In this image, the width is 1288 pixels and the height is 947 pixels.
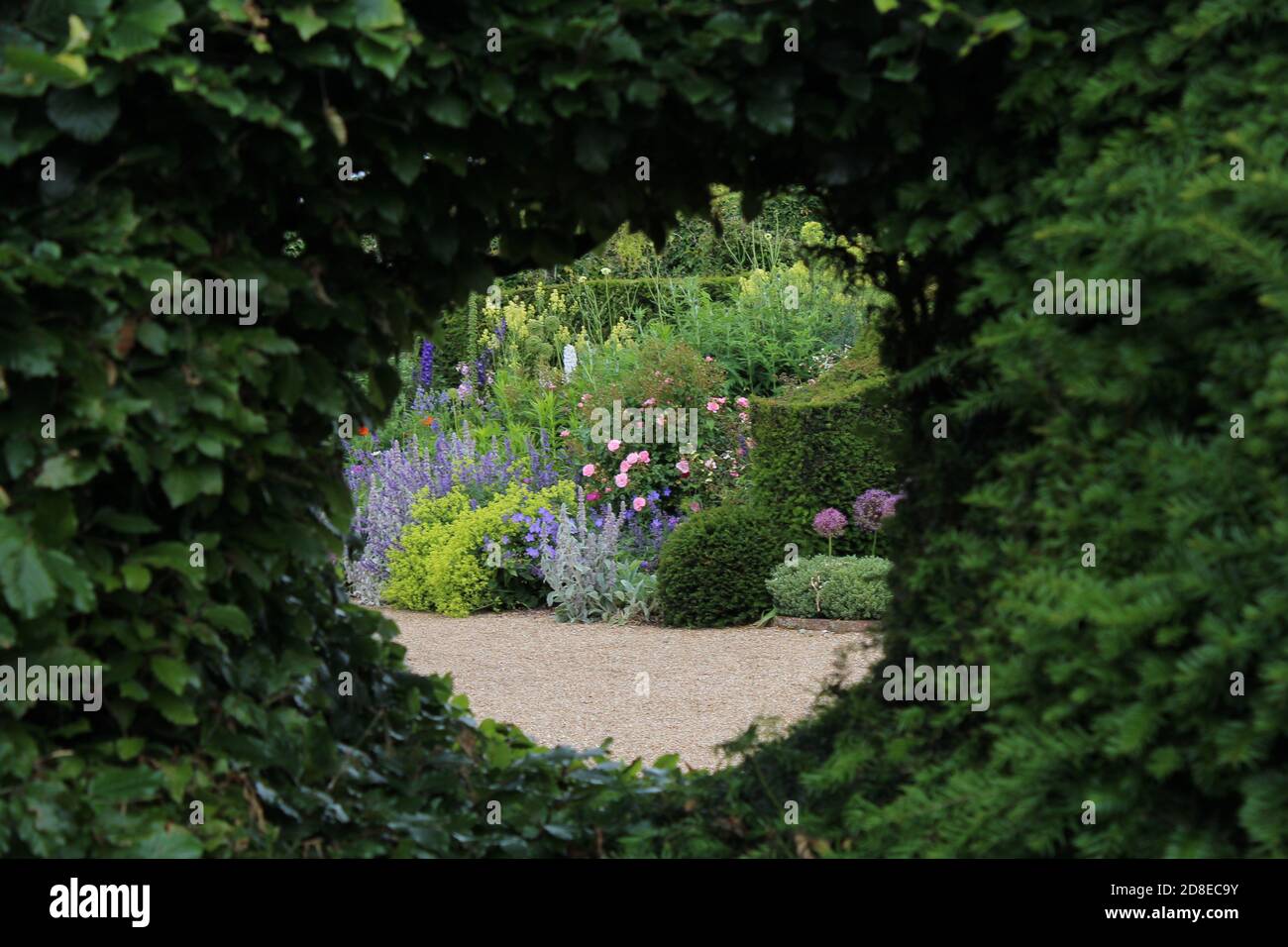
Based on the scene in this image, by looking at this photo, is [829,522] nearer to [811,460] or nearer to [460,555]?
[811,460]

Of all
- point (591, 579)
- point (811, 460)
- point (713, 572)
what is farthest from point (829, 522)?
point (591, 579)

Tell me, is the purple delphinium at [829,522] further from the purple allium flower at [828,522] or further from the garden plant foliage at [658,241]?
the garden plant foliage at [658,241]

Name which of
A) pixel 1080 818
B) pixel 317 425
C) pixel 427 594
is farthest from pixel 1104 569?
pixel 427 594

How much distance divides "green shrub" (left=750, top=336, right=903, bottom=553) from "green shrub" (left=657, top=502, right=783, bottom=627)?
0.49 meters

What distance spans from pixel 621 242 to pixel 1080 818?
43.0 feet

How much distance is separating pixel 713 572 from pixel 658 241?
501 cm

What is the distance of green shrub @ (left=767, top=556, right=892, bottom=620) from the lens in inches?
307

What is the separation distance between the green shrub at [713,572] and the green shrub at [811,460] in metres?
0.49

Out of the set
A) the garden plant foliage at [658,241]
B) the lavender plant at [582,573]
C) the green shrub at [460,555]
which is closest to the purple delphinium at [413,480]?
the green shrub at [460,555]

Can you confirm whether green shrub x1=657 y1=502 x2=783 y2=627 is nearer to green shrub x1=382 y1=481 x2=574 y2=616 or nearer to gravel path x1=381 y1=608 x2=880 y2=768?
gravel path x1=381 y1=608 x2=880 y2=768

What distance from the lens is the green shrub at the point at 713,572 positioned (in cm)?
789

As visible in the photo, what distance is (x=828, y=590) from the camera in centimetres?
779

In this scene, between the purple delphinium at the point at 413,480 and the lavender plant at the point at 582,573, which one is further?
the purple delphinium at the point at 413,480
